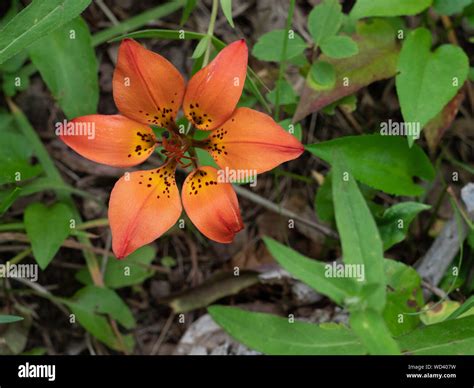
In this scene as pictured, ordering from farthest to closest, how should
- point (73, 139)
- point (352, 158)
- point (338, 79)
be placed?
point (338, 79), point (352, 158), point (73, 139)

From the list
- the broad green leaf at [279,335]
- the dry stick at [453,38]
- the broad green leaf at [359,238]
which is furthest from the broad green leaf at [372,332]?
the dry stick at [453,38]

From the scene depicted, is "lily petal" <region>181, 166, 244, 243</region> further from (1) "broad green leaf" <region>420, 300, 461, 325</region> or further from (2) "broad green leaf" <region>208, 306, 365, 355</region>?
(1) "broad green leaf" <region>420, 300, 461, 325</region>

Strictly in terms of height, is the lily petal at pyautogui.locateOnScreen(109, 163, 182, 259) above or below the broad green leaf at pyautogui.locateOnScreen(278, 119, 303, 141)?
below

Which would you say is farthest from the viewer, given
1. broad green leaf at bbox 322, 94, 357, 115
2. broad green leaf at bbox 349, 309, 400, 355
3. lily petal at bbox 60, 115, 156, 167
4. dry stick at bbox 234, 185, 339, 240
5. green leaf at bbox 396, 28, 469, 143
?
dry stick at bbox 234, 185, 339, 240

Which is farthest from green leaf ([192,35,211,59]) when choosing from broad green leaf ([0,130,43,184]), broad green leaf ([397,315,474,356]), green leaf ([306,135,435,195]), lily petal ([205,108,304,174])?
broad green leaf ([397,315,474,356])

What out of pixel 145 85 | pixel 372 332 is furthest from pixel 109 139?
pixel 372 332

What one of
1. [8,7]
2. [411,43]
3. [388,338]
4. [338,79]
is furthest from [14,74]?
[388,338]

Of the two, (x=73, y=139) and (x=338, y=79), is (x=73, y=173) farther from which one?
(x=338, y=79)
